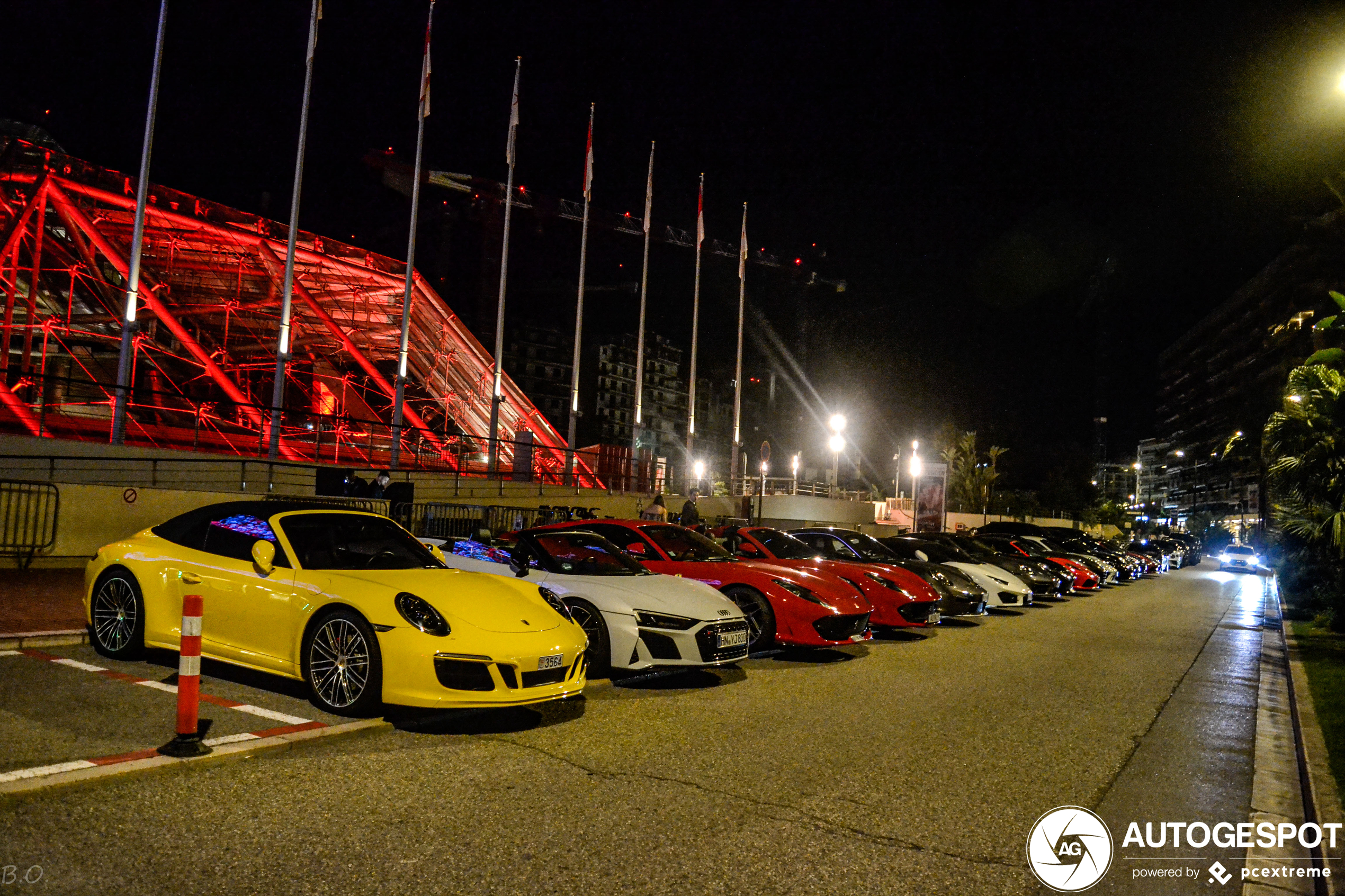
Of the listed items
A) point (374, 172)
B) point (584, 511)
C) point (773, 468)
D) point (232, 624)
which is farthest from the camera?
point (773, 468)

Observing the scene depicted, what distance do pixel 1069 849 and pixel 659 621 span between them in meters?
3.90

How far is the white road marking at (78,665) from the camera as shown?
7.16m

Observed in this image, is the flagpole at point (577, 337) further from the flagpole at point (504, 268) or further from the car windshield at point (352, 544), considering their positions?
the car windshield at point (352, 544)

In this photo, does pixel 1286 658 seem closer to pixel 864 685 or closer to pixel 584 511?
pixel 864 685

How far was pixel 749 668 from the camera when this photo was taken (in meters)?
9.31

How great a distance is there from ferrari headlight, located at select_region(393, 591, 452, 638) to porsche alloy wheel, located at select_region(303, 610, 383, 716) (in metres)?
0.24

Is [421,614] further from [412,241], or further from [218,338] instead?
[218,338]

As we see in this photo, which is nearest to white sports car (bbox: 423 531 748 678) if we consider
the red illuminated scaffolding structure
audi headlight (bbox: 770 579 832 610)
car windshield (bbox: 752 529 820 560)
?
audi headlight (bbox: 770 579 832 610)

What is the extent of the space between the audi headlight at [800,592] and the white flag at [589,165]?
2202 cm

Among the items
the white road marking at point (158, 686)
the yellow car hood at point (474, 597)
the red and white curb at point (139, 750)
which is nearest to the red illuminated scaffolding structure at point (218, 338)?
the red and white curb at point (139, 750)

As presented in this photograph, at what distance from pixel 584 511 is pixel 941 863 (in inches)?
496

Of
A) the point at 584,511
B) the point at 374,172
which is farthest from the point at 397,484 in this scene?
the point at 374,172

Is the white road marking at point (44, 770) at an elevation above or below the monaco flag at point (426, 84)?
below

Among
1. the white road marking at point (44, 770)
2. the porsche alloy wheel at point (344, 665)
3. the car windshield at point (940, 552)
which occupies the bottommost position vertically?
the white road marking at point (44, 770)
